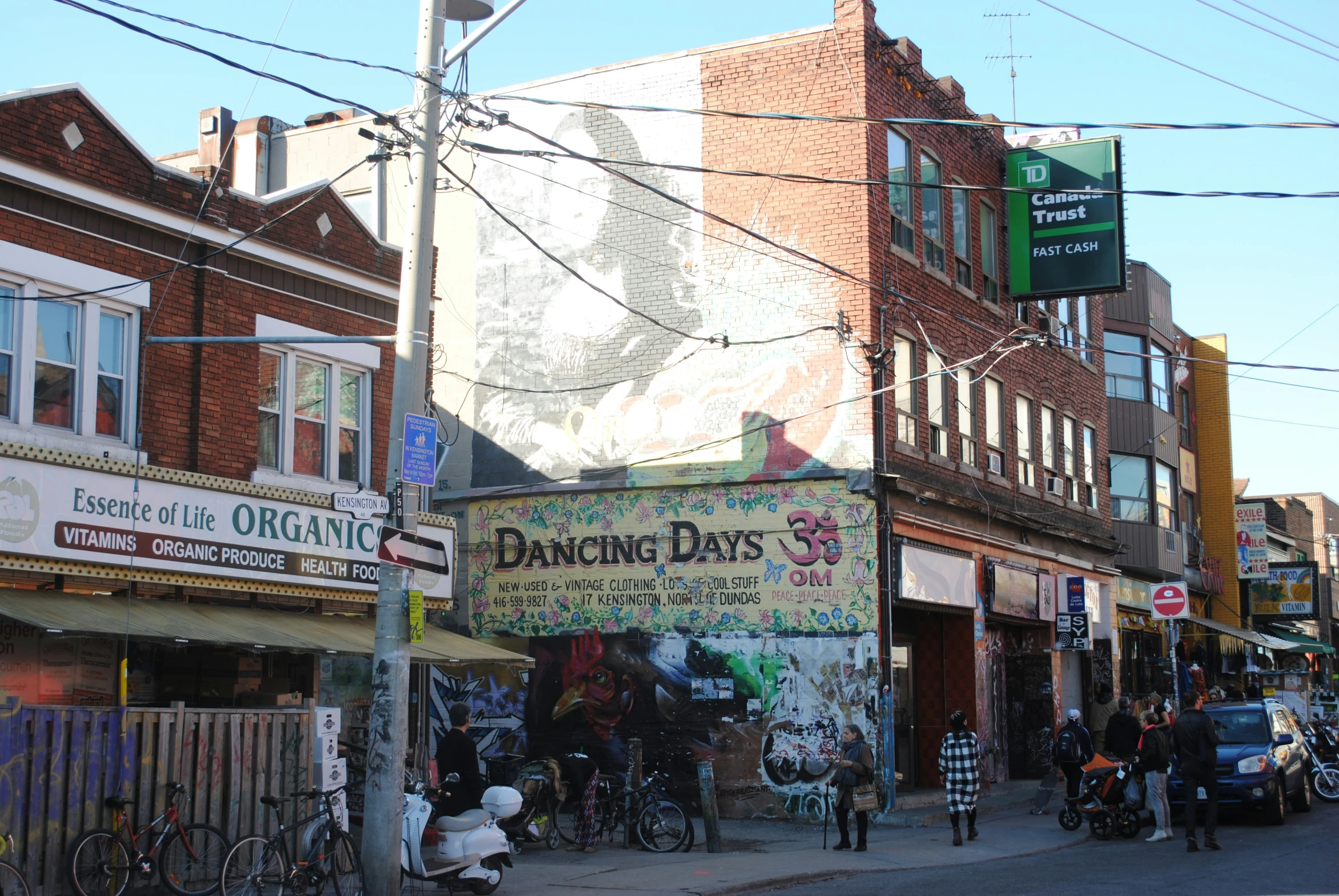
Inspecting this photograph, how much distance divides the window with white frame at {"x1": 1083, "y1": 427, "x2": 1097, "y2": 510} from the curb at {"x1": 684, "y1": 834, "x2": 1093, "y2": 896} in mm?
15358

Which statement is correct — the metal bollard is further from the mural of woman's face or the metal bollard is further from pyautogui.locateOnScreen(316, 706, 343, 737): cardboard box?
the mural of woman's face

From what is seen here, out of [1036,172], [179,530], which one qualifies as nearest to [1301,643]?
[1036,172]

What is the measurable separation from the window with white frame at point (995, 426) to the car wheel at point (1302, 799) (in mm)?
7771

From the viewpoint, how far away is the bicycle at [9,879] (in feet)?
30.1

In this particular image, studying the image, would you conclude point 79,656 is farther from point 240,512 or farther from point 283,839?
point 283,839

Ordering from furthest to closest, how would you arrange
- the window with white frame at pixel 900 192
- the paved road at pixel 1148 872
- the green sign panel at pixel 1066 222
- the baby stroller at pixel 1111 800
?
the green sign panel at pixel 1066 222 → the window with white frame at pixel 900 192 → the baby stroller at pixel 1111 800 → the paved road at pixel 1148 872

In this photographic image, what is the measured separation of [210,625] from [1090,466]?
71.7ft

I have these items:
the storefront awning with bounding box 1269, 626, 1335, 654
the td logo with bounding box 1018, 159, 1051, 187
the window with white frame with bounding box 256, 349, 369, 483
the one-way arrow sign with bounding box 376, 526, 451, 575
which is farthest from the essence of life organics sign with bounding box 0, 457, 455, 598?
the storefront awning with bounding box 1269, 626, 1335, 654

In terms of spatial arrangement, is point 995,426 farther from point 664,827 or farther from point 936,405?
point 664,827

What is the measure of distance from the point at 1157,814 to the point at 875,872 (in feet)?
15.2

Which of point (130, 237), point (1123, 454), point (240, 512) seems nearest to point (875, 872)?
point (240, 512)

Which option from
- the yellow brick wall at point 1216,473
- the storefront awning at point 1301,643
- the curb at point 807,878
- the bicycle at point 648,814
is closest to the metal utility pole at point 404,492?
the curb at point 807,878

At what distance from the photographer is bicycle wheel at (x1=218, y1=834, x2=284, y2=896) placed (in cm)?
1033

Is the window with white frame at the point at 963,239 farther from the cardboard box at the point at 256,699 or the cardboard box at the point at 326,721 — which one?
the cardboard box at the point at 326,721
